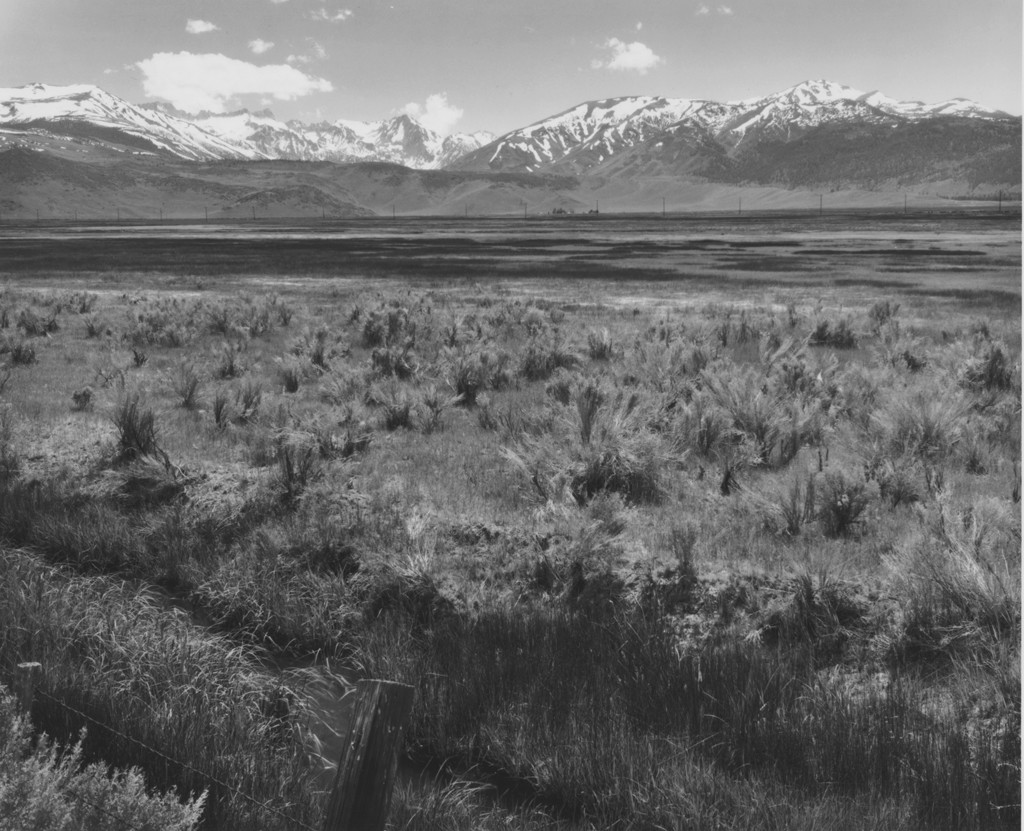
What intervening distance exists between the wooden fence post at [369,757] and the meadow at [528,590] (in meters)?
0.55

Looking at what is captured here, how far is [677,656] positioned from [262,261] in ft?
156

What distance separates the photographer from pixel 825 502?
702 centimetres

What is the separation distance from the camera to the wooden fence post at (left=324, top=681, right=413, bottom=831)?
2574 mm

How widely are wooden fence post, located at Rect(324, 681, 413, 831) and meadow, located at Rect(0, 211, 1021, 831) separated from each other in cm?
55

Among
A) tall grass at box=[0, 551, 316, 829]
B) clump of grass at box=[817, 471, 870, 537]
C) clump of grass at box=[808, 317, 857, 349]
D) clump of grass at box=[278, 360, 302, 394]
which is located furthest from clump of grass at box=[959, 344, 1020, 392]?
Result: tall grass at box=[0, 551, 316, 829]

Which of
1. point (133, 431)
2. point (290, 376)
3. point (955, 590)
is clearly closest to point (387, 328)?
point (290, 376)

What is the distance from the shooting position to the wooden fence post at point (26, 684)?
3.74 metres

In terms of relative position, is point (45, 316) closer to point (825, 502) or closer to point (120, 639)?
point (120, 639)

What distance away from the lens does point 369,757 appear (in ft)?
8.53

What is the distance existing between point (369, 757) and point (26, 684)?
87.8 inches

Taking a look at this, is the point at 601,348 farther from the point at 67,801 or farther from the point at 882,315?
the point at 67,801

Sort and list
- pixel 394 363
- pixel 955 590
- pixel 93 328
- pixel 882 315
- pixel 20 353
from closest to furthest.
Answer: pixel 955 590 → pixel 394 363 → pixel 20 353 → pixel 93 328 → pixel 882 315

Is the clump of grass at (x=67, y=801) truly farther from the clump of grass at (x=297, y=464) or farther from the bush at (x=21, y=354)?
the bush at (x=21, y=354)

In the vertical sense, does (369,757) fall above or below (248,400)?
above
